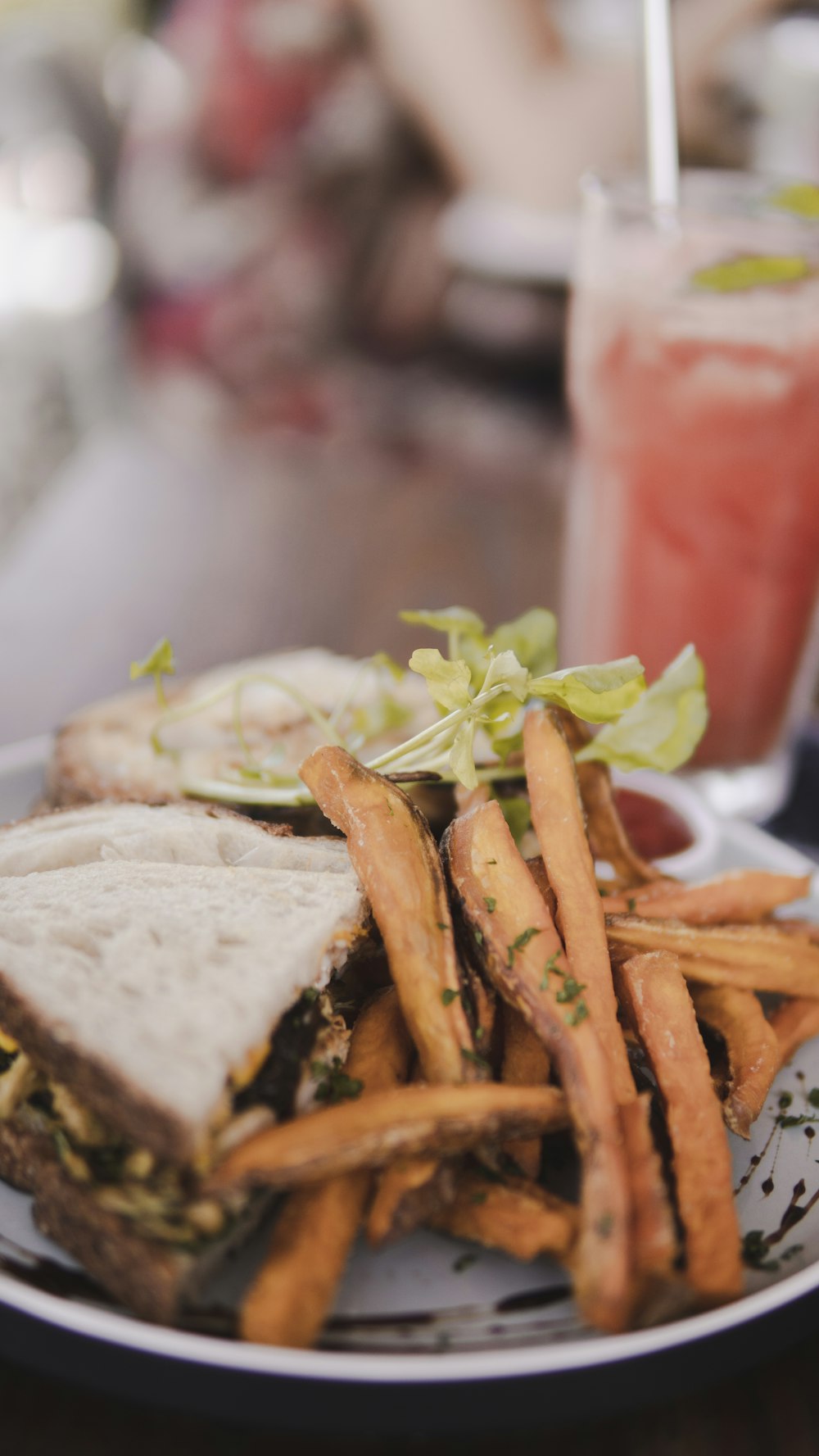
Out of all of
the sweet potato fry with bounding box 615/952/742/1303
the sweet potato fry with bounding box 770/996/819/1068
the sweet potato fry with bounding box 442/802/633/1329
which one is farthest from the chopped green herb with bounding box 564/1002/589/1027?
the sweet potato fry with bounding box 770/996/819/1068

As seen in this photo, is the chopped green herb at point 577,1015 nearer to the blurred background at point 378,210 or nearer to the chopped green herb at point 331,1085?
the chopped green herb at point 331,1085

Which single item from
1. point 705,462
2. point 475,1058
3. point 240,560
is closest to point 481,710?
point 475,1058

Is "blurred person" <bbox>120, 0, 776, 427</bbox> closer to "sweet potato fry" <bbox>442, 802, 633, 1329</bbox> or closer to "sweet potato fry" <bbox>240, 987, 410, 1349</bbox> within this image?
"sweet potato fry" <bbox>442, 802, 633, 1329</bbox>

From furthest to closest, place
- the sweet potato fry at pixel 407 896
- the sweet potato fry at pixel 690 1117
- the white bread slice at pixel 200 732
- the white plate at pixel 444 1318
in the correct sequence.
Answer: the white bread slice at pixel 200 732, the sweet potato fry at pixel 407 896, the sweet potato fry at pixel 690 1117, the white plate at pixel 444 1318

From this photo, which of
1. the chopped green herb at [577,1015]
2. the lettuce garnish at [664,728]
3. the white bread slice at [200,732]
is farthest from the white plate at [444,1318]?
the white bread slice at [200,732]

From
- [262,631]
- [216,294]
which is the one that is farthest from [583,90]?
[262,631]
